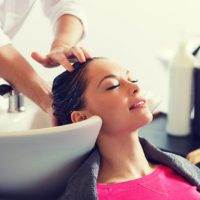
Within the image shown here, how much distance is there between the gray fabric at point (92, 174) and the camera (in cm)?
92

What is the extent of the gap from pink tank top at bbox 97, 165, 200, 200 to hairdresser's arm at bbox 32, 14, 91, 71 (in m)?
0.30

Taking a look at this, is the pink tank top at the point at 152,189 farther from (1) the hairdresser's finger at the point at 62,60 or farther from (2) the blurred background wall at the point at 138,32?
(2) the blurred background wall at the point at 138,32

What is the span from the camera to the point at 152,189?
102cm

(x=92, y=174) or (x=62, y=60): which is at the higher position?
(x=62, y=60)

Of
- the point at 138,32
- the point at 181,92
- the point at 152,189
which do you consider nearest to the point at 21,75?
the point at 152,189

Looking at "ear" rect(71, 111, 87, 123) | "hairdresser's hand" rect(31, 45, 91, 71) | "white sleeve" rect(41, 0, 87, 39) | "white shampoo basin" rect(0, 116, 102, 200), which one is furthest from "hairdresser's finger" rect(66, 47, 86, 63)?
"white sleeve" rect(41, 0, 87, 39)

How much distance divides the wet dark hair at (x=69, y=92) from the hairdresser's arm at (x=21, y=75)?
0.27 ft

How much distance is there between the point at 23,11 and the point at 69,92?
498mm

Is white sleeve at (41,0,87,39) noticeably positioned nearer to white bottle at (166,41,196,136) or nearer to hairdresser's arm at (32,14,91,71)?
hairdresser's arm at (32,14,91,71)

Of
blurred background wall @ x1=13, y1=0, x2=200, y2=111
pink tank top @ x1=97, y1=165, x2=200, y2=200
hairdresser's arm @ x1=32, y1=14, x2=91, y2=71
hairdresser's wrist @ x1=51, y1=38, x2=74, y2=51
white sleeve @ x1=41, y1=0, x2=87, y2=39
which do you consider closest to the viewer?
pink tank top @ x1=97, y1=165, x2=200, y2=200

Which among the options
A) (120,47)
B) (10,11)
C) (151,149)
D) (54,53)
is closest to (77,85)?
(54,53)

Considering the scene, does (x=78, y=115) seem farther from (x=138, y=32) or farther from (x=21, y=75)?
(x=138, y=32)

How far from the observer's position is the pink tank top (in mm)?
1001

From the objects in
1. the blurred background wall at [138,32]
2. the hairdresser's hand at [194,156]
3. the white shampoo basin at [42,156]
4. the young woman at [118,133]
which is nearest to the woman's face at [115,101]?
the young woman at [118,133]
